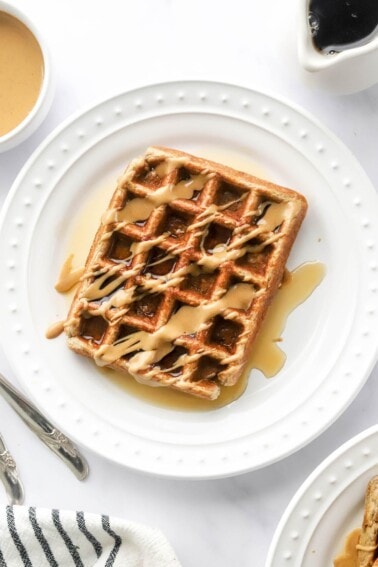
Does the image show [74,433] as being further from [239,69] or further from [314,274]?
[239,69]

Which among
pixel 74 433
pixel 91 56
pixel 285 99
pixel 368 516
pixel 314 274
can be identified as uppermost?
pixel 91 56

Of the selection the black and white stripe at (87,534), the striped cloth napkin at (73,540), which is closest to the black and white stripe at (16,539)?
the striped cloth napkin at (73,540)

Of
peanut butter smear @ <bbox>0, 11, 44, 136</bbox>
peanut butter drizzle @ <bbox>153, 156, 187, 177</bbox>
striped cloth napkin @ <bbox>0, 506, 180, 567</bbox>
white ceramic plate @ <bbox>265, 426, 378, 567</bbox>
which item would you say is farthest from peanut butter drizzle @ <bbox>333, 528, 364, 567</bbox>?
peanut butter smear @ <bbox>0, 11, 44, 136</bbox>

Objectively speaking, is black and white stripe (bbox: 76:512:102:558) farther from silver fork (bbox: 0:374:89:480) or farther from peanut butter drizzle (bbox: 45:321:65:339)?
peanut butter drizzle (bbox: 45:321:65:339)

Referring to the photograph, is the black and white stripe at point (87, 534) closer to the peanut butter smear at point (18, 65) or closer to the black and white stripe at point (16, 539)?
the black and white stripe at point (16, 539)

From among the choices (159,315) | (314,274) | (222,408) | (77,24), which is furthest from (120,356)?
(77,24)

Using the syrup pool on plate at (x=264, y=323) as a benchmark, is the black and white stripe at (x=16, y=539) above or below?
below

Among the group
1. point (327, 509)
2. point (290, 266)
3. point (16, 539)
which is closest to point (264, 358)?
point (290, 266)
